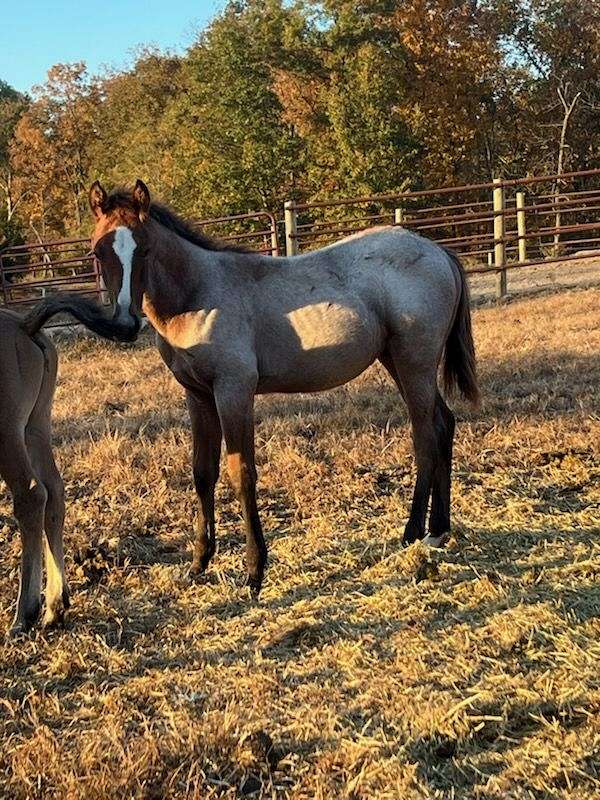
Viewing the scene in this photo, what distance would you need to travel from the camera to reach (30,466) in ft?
10.9

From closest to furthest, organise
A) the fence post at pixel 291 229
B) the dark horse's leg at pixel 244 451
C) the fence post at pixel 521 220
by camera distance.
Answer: the dark horse's leg at pixel 244 451 < the fence post at pixel 521 220 < the fence post at pixel 291 229

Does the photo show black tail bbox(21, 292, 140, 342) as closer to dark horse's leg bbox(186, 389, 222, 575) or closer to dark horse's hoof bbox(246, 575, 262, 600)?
dark horse's leg bbox(186, 389, 222, 575)

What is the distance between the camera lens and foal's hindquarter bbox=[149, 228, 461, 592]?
3.65 m

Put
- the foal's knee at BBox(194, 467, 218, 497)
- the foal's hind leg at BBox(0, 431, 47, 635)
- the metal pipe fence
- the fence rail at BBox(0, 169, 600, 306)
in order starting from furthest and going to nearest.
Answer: the fence rail at BBox(0, 169, 600, 306)
the metal pipe fence
the foal's knee at BBox(194, 467, 218, 497)
the foal's hind leg at BBox(0, 431, 47, 635)

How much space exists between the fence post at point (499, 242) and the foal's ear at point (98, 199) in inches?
410

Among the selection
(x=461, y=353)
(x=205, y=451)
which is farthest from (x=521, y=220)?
(x=205, y=451)

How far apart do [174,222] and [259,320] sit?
2.22 ft

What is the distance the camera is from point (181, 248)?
12.4 ft

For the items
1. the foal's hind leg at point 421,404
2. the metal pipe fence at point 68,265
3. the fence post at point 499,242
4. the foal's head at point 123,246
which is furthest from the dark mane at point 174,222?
the fence post at point 499,242

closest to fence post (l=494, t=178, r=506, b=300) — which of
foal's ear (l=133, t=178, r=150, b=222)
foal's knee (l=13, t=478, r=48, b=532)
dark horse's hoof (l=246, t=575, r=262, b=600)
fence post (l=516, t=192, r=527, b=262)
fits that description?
fence post (l=516, t=192, r=527, b=262)

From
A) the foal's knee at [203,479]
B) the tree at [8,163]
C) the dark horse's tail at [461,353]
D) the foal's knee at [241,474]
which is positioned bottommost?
the foal's knee at [203,479]

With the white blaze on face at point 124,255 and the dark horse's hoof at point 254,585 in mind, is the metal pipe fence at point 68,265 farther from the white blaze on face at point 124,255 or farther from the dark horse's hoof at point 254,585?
the dark horse's hoof at point 254,585

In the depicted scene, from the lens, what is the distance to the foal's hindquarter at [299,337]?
3652mm

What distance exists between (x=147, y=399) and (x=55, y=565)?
3982 millimetres
